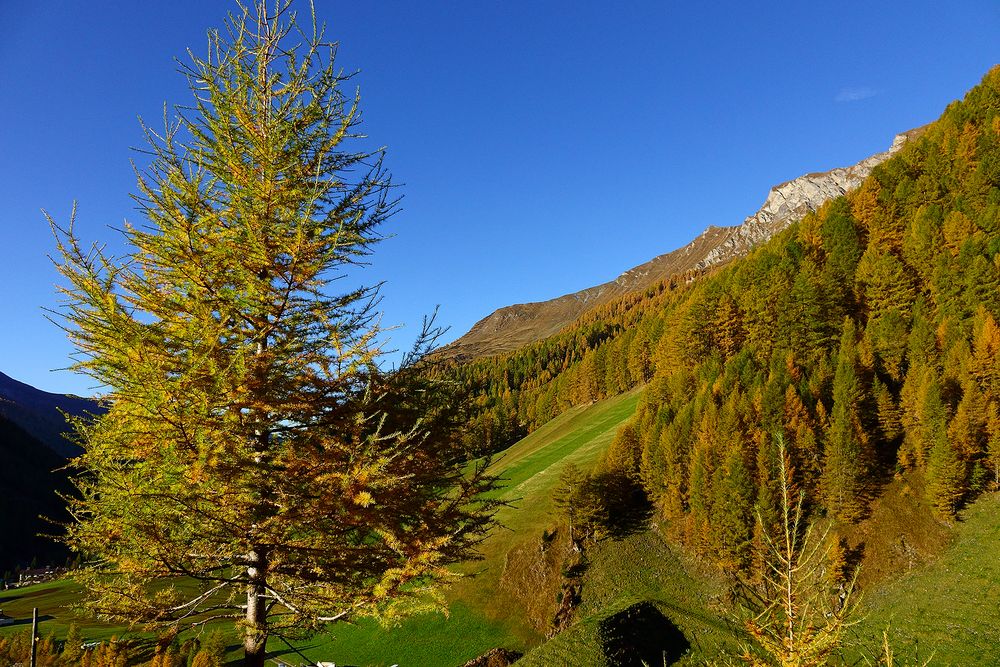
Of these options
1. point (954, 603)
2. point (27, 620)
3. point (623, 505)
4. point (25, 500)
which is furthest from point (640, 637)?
point (25, 500)

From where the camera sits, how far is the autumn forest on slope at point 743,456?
26.1ft

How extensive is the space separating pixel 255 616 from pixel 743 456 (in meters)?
48.2

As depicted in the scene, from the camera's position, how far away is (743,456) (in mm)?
46625

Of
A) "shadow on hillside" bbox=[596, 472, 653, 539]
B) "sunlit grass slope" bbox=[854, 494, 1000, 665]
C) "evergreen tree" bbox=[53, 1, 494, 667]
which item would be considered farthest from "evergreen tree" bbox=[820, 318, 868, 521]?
"evergreen tree" bbox=[53, 1, 494, 667]

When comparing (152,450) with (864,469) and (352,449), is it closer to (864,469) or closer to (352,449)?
(352,449)

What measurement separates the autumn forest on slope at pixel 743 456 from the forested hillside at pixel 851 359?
0.81ft

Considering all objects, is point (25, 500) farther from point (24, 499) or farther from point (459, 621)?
point (459, 621)

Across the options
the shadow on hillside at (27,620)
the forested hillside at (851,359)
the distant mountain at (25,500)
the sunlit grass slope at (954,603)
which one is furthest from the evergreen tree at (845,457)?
the distant mountain at (25,500)

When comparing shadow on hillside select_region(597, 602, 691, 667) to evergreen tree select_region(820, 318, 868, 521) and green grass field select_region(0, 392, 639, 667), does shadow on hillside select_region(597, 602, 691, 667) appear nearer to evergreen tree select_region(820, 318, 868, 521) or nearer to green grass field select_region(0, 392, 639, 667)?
green grass field select_region(0, 392, 639, 667)

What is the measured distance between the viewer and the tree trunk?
7.53m

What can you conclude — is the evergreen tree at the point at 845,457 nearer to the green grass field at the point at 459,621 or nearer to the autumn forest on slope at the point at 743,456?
the autumn forest on slope at the point at 743,456

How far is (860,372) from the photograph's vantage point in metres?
50.6

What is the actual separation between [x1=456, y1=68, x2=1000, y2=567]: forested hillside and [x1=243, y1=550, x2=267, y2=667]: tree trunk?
42.8m

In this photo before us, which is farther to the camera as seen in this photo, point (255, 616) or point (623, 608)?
point (623, 608)
